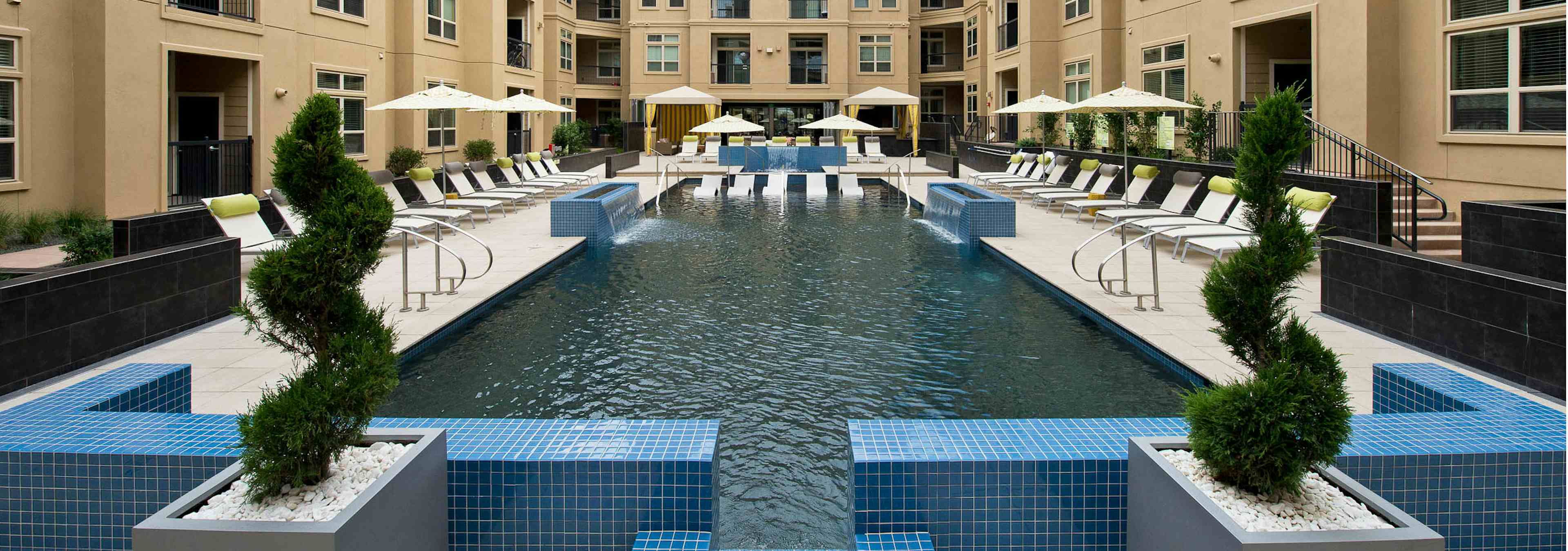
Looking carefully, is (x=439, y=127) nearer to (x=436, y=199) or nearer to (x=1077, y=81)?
(x=436, y=199)

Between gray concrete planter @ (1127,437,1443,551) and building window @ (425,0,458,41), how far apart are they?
76.9 feet

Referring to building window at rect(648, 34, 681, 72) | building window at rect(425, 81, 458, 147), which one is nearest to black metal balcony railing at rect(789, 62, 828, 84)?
building window at rect(648, 34, 681, 72)

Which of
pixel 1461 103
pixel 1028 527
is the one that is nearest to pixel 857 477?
pixel 1028 527

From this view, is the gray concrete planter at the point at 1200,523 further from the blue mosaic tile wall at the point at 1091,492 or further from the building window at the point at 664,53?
the building window at the point at 664,53

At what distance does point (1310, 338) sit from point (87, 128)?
1555cm

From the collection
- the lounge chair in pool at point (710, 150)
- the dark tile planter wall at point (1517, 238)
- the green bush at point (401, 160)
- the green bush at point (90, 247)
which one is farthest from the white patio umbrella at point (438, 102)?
the lounge chair in pool at point (710, 150)

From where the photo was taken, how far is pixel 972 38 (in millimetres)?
43250

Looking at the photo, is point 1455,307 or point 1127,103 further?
point 1127,103

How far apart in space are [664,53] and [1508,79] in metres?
35.8

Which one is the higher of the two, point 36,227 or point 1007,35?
point 1007,35

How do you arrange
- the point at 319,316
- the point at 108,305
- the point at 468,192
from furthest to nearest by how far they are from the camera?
the point at 468,192 < the point at 108,305 < the point at 319,316

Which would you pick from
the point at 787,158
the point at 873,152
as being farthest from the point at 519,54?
the point at 873,152

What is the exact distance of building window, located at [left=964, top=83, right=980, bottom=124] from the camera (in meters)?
41.7

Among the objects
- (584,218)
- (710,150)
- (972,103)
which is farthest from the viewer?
(972,103)
